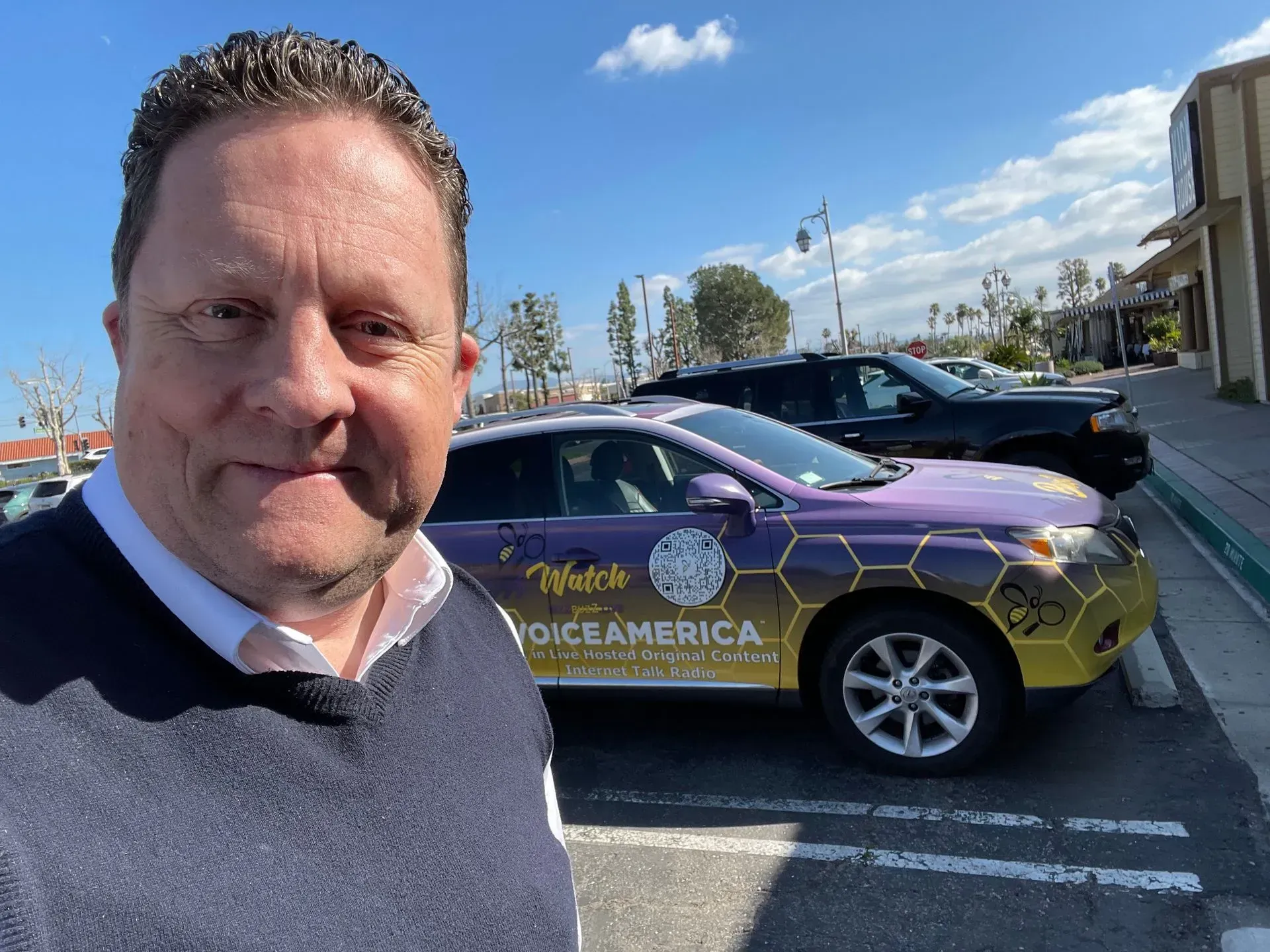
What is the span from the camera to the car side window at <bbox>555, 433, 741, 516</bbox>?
13.9 ft

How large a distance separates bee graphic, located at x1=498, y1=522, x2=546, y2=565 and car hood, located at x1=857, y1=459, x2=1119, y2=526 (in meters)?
1.63

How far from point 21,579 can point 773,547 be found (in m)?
3.28

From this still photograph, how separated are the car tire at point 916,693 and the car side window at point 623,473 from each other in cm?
105

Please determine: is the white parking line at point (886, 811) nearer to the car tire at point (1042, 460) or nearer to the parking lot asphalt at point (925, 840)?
the parking lot asphalt at point (925, 840)

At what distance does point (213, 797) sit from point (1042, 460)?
25.8ft

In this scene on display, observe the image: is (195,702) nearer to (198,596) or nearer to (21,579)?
(198,596)

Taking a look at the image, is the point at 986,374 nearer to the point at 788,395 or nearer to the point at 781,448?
the point at 788,395

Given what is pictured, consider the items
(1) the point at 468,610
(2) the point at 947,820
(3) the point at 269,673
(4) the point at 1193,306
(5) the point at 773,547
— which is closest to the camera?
(3) the point at 269,673

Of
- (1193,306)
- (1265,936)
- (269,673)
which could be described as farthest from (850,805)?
Answer: (1193,306)

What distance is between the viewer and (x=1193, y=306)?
1004 inches

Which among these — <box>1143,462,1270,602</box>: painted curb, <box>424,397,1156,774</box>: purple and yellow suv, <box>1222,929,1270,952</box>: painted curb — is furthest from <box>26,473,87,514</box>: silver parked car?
<box>1222,929,1270,952</box>: painted curb

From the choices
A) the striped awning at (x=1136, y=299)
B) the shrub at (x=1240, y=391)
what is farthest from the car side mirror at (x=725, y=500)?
the striped awning at (x=1136, y=299)

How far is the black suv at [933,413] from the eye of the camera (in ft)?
24.6

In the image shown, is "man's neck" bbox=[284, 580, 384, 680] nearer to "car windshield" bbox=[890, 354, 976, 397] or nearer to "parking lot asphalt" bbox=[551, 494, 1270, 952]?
"parking lot asphalt" bbox=[551, 494, 1270, 952]
